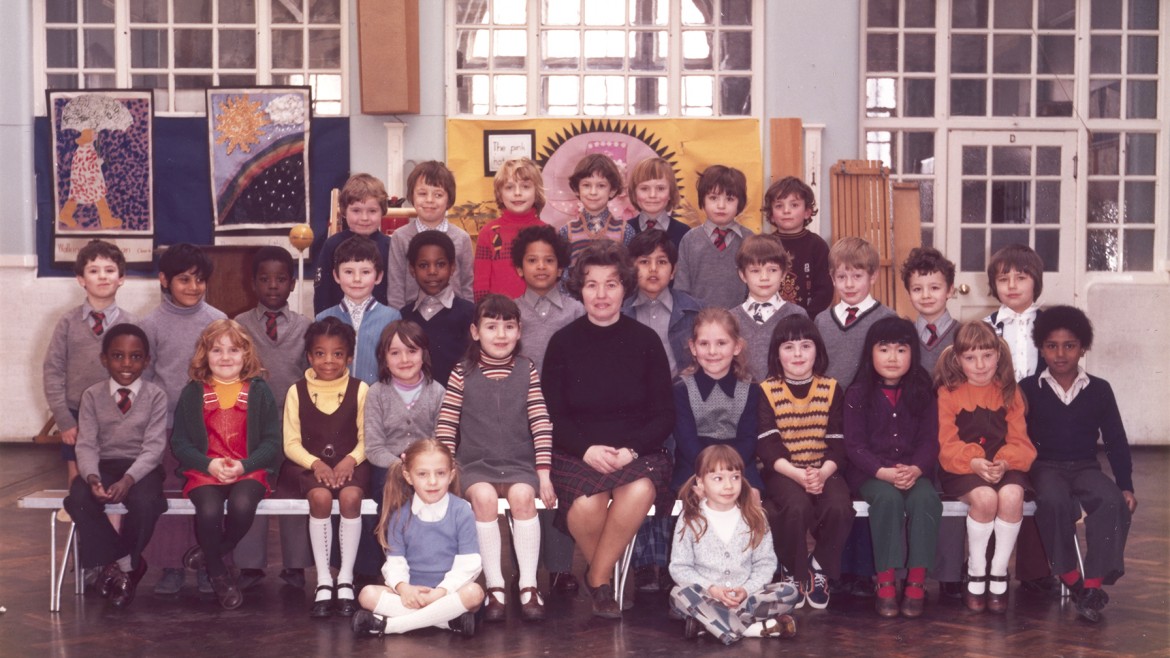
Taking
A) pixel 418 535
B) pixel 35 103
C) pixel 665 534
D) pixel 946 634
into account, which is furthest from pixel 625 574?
pixel 35 103

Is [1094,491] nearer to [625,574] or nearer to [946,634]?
[946,634]

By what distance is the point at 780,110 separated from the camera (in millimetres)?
7984

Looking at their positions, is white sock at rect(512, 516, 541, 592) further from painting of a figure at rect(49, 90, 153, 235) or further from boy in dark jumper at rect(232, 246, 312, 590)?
painting of a figure at rect(49, 90, 153, 235)

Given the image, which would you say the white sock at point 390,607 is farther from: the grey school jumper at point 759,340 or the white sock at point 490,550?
the grey school jumper at point 759,340

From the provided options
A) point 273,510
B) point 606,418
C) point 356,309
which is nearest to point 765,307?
point 606,418

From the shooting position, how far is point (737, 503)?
3967 mm

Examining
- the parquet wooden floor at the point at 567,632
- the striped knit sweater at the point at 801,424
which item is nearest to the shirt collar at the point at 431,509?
the parquet wooden floor at the point at 567,632

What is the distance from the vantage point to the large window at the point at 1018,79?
828cm

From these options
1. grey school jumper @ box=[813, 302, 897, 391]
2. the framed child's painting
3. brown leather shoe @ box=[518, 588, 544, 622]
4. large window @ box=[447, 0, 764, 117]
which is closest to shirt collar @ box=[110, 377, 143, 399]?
brown leather shoe @ box=[518, 588, 544, 622]

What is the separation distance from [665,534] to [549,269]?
42.4 inches

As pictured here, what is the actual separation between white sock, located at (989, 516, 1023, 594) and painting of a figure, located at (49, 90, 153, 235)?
590cm

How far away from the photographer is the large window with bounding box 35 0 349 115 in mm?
8031

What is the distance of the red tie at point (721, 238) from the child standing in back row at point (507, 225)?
75cm

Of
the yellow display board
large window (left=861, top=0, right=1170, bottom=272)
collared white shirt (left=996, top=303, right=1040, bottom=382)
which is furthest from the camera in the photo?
large window (left=861, top=0, right=1170, bottom=272)
